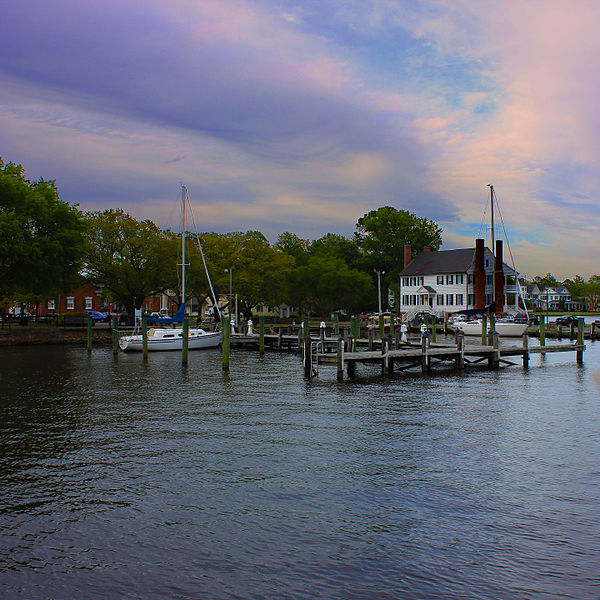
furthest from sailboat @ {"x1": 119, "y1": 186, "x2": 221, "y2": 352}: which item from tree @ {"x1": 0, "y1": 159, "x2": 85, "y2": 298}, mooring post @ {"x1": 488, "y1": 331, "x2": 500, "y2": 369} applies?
mooring post @ {"x1": 488, "y1": 331, "x2": 500, "y2": 369}

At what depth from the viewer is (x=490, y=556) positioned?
33.1 feet

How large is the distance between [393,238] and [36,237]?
7673 centimetres

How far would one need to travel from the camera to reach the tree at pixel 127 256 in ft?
255

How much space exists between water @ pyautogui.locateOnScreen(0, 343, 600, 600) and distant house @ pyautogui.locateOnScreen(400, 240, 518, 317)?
75.6 meters

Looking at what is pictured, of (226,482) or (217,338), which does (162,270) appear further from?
(226,482)

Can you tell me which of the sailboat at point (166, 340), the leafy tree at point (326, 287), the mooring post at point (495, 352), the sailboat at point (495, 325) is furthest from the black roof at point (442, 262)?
the mooring post at point (495, 352)

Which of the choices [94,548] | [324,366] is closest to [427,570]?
[94,548]

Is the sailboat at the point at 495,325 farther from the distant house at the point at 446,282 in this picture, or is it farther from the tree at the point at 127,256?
the tree at the point at 127,256

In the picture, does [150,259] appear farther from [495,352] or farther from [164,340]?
[495,352]

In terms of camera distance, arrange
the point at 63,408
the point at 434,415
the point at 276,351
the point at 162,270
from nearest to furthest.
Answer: the point at 434,415, the point at 63,408, the point at 276,351, the point at 162,270

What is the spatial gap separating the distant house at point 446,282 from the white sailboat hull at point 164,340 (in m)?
50.3

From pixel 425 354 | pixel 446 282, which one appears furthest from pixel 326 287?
pixel 425 354

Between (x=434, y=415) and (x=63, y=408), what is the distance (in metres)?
14.3

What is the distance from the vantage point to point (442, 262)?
106 m
